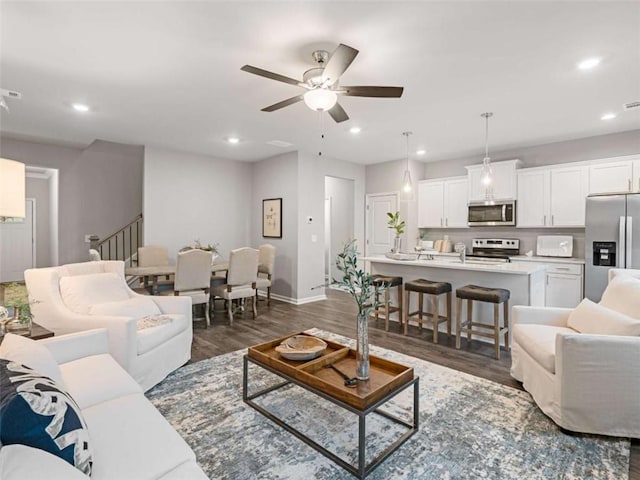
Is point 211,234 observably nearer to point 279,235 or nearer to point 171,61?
point 279,235

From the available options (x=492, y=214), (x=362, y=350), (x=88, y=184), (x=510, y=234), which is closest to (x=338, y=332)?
(x=362, y=350)

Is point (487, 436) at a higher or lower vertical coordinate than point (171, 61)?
lower

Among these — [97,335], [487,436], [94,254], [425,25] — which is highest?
[425,25]

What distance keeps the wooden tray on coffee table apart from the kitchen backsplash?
459 cm

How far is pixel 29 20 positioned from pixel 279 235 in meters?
4.57

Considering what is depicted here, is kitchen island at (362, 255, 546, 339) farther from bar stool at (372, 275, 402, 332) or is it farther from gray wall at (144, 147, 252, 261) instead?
gray wall at (144, 147, 252, 261)

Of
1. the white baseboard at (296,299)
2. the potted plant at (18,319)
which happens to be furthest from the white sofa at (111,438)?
the white baseboard at (296,299)

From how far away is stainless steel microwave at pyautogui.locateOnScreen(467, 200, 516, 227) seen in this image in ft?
18.2

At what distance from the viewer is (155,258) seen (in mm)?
5469

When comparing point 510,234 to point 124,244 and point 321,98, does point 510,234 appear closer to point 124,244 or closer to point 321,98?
point 321,98

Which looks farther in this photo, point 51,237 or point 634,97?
point 51,237

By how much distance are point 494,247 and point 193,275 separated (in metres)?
5.02

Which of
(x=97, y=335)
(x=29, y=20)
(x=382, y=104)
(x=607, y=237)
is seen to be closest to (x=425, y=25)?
(x=382, y=104)

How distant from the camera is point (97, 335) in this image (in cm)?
230
